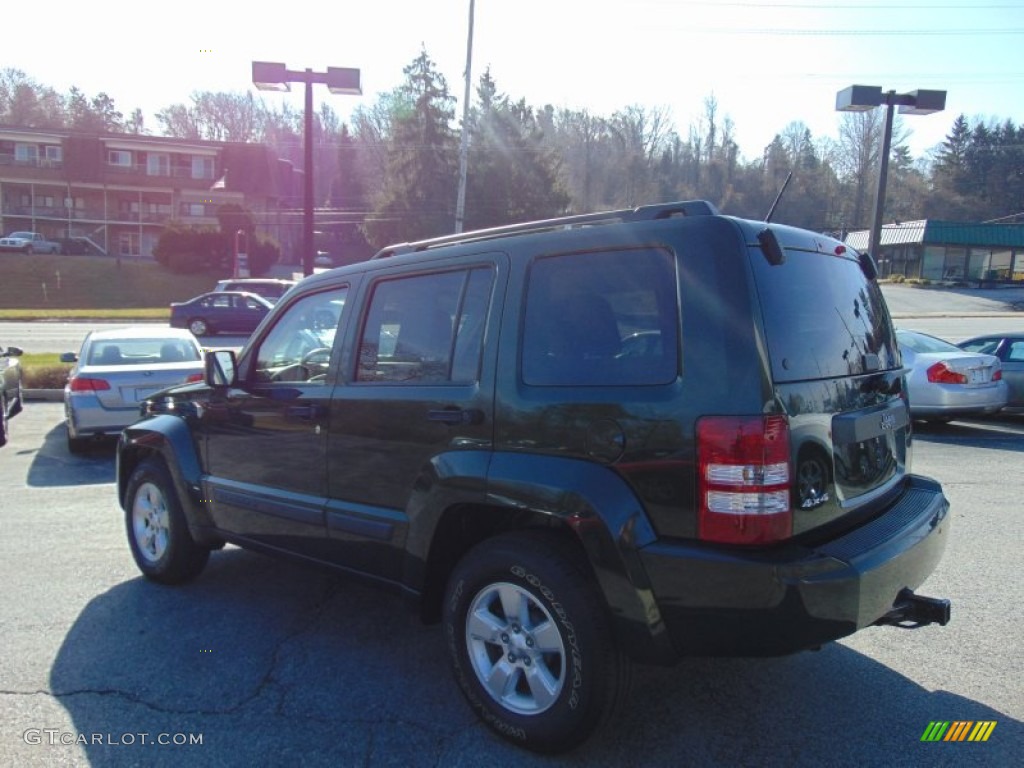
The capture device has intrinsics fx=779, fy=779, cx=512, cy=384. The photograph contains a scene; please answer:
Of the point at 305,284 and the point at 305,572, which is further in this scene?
the point at 305,572

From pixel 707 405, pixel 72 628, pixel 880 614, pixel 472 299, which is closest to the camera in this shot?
pixel 707 405

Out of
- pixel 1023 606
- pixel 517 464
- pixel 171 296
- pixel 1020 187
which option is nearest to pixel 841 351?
pixel 517 464

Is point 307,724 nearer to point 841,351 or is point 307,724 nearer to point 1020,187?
point 841,351

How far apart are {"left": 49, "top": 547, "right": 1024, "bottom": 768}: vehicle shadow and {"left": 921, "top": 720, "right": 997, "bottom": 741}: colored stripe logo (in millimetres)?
38

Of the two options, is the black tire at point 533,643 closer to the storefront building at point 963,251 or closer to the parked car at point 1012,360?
the parked car at point 1012,360

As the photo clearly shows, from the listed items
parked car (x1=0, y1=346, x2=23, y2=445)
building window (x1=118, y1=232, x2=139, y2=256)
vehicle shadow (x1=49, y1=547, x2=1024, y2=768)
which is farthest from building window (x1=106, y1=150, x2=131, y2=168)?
vehicle shadow (x1=49, y1=547, x2=1024, y2=768)

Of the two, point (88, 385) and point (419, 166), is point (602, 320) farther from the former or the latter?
point (419, 166)

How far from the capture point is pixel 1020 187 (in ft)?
238

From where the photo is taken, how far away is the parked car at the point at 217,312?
27.3m

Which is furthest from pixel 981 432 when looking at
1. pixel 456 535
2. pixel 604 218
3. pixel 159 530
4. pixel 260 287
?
pixel 260 287

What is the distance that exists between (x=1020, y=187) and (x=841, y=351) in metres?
85.2

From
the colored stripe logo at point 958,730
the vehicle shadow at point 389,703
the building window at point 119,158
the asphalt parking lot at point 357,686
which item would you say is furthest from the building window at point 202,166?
the colored stripe logo at point 958,730

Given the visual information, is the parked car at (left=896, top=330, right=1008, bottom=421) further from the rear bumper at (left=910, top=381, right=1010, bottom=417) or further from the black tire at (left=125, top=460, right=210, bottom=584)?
the black tire at (left=125, top=460, right=210, bottom=584)

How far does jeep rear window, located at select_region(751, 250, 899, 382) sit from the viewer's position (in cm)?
280
